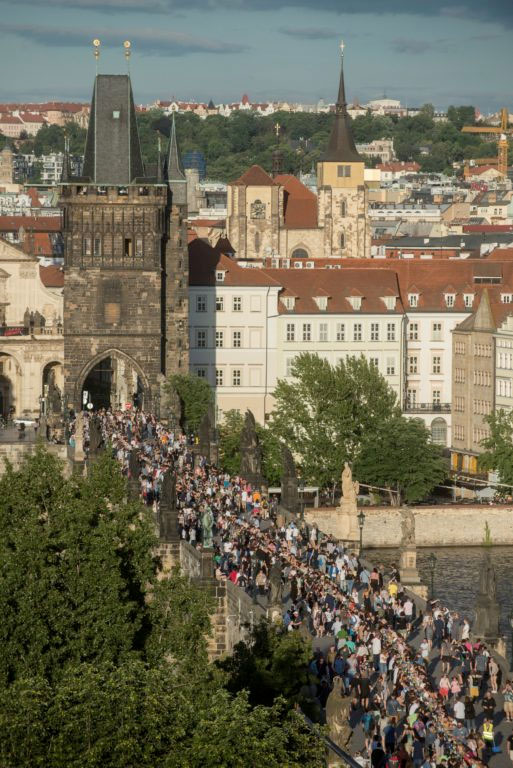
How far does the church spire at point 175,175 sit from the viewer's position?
113500 millimetres

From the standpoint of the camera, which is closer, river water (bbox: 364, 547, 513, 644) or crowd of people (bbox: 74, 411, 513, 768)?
crowd of people (bbox: 74, 411, 513, 768)

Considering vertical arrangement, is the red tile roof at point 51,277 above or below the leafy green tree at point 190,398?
above

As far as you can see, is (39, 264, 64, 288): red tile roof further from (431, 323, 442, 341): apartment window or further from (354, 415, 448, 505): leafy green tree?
(354, 415, 448, 505): leafy green tree

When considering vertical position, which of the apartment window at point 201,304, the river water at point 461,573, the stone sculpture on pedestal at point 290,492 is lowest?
the river water at point 461,573

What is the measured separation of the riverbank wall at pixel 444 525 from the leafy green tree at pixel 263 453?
5095 mm

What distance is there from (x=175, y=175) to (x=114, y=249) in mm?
11239

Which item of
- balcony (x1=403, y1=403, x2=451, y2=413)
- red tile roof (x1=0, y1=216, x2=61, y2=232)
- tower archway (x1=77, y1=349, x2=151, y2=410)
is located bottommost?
balcony (x1=403, y1=403, x2=451, y2=413)

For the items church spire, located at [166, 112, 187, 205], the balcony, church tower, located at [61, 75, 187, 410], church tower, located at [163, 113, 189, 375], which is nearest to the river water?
church tower, located at [61, 75, 187, 410]

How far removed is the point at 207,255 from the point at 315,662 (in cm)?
7526

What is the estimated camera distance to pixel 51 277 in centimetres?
12450

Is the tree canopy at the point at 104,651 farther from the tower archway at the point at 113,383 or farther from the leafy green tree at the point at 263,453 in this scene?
the leafy green tree at the point at 263,453

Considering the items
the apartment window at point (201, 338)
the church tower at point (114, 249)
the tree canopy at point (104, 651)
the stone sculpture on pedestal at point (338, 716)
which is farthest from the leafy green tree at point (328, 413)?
the stone sculpture on pedestal at point (338, 716)

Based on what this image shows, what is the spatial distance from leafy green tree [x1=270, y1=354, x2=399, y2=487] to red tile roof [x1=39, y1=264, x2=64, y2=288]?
1389 centimetres

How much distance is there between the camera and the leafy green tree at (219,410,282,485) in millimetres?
107375
